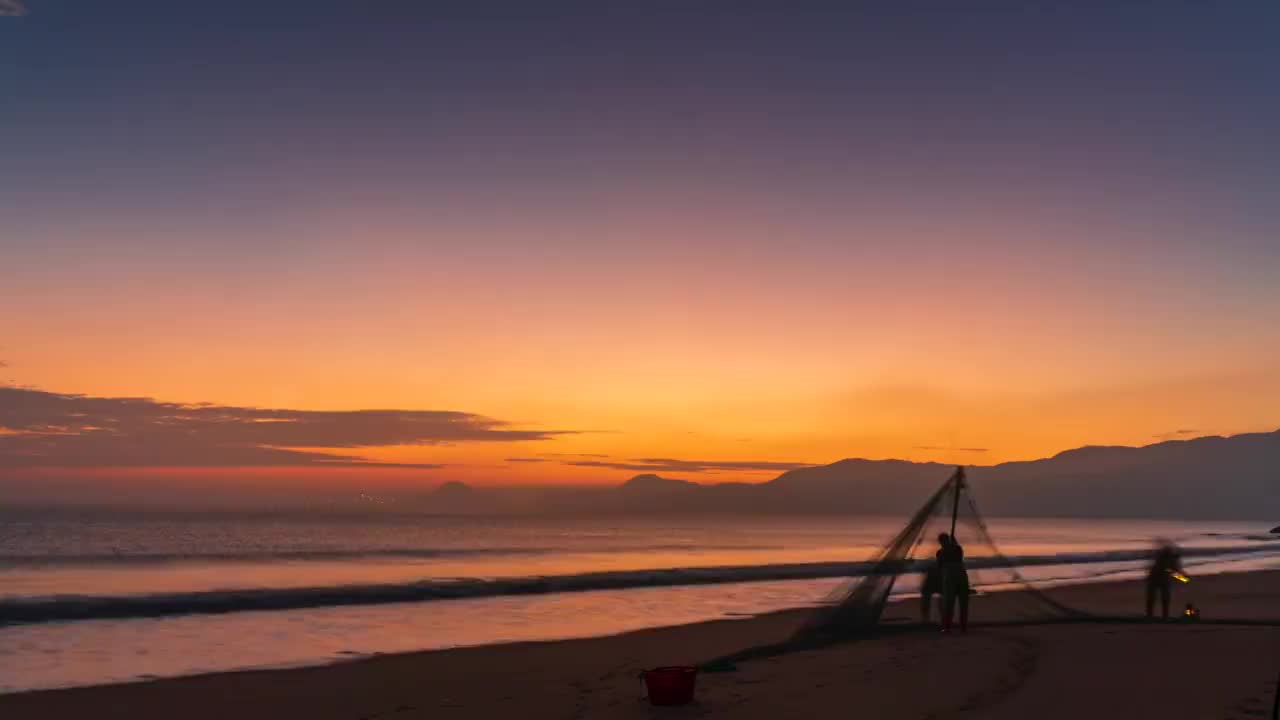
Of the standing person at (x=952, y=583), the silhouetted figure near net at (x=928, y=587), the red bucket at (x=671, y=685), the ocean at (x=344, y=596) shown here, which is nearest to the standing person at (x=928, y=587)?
the silhouetted figure near net at (x=928, y=587)

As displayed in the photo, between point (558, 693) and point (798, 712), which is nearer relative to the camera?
point (798, 712)

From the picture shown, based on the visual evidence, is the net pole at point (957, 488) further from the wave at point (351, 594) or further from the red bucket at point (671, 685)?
the red bucket at point (671, 685)

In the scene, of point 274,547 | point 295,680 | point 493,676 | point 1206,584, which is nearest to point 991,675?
point 493,676

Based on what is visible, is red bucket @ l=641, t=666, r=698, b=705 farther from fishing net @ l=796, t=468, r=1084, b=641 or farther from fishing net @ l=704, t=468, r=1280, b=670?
fishing net @ l=796, t=468, r=1084, b=641

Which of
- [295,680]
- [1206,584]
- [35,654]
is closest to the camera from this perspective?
[295,680]

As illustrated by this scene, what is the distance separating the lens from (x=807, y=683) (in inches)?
570

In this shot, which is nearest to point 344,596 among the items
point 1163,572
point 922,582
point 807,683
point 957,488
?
point 922,582

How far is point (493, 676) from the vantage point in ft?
56.1

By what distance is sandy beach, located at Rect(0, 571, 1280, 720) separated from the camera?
41.9 feet

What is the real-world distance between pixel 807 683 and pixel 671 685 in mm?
2548

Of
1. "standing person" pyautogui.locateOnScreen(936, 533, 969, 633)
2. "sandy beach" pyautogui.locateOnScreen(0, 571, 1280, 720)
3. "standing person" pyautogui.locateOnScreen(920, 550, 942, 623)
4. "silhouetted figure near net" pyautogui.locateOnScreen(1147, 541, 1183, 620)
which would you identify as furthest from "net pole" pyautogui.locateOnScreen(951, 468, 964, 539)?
"silhouetted figure near net" pyautogui.locateOnScreen(1147, 541, 1183, 620)

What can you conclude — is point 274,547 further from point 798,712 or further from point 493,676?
point 798,712

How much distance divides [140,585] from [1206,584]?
139 feet

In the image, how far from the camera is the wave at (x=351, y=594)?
106 ft
